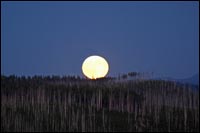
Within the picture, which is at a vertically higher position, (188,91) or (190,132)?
(188,91)

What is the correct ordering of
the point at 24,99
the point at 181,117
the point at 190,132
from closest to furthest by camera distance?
the point at 190,132 < the point at 181,117 < the point at 24,99

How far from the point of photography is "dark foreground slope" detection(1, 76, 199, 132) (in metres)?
16.2

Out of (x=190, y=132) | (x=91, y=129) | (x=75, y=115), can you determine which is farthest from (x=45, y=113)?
(x=190, y=132)

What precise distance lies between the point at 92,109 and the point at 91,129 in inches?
138

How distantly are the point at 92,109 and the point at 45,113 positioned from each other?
2194mm

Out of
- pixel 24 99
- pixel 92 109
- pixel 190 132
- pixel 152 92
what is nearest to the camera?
pixel 190 132

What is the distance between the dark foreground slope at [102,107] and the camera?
53.1 feet

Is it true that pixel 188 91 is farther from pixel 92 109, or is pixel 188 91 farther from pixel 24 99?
pixel 24 99

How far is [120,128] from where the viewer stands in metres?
16.0

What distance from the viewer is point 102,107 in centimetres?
2003

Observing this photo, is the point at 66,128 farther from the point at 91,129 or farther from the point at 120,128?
the point at 120,128

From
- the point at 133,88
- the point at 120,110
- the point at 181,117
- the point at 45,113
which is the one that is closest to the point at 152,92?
the point at 133,88

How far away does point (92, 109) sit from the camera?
19094 mm

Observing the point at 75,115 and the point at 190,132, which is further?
the point at 75,115
